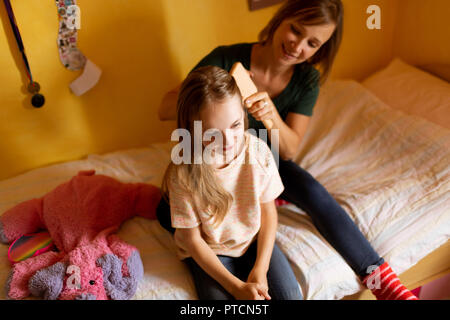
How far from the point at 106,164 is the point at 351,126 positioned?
35.1 inches

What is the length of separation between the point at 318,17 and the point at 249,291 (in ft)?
2.24

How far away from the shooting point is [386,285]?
0.88 meters

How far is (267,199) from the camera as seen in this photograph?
887 mm

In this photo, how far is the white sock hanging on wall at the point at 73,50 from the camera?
1.07 meters

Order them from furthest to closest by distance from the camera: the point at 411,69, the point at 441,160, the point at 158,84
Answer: the point at 411,69 → the point at 158,84 → the point at 441,160

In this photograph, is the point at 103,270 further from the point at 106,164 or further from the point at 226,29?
the point at 226,29

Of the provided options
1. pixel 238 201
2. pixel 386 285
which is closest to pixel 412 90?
pixel 386 285

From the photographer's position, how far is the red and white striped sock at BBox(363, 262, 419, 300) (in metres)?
0.86

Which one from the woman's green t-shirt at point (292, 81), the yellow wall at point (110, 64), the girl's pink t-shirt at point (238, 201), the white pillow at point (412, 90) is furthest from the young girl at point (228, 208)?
the white pillow at point (412, 90)

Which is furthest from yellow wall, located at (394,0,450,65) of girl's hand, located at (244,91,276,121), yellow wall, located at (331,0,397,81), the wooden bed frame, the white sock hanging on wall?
the white sock hanging on wall

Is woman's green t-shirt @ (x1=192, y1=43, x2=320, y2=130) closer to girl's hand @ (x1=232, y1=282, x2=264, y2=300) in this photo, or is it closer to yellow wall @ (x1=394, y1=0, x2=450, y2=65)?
girl's hand @ (x1=232, y1=282, x2=264, y2=300)

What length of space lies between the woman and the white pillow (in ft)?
1.37

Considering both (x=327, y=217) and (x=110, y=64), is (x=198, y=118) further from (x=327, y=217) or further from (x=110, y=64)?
(x=110, y=64)
